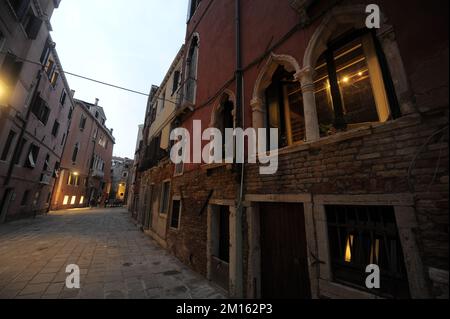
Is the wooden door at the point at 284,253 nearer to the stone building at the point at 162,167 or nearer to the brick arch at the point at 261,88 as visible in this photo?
the brick arch at the point at 261,88

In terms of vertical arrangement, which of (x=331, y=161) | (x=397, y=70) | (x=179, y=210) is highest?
(x=397, y=70)

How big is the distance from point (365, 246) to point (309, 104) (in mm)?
2428

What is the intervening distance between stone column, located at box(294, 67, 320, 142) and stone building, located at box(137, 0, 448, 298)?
0.02 meters

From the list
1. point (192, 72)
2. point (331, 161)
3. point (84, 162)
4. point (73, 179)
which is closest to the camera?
point (331, 161)

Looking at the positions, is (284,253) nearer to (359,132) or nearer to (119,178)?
(359,132)

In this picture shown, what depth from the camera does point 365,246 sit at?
2.64 meters

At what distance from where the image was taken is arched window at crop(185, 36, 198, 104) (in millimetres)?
7992

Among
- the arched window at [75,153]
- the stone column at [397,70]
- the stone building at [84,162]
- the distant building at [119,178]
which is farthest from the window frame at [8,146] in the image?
the distant building at [119,178]

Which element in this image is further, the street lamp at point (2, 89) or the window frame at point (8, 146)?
the window frame at point (8, 146)

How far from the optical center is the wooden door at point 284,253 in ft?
10.9

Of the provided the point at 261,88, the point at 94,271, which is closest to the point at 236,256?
the point at 261,88

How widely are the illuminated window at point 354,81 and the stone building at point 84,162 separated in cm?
2561

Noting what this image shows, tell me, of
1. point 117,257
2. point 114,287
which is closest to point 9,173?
point 117,257

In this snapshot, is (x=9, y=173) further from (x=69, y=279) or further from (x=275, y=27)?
(x=275, y=27)
